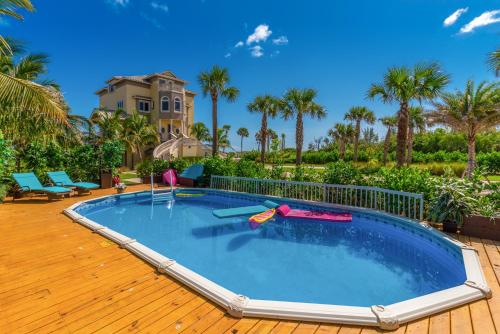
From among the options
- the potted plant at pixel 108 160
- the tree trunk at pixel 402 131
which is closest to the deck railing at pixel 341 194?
the tree trunk at pixel 402 131

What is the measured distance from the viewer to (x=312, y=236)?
23.1ft

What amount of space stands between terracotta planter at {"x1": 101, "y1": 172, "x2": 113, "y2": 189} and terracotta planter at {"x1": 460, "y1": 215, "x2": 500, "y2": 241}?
14306mm

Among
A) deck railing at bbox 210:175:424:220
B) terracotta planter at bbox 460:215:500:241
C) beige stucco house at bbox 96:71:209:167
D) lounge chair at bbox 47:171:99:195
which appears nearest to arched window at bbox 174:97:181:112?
beige stucco house at bbox 96:71:209:167

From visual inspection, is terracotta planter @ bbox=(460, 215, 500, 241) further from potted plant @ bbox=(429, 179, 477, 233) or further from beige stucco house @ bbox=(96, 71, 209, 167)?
beige stucco house @ bbox=(96, 71, 209, 167)

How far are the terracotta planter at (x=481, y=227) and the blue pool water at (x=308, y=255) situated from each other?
0.72m

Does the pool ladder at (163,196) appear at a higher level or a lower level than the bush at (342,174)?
lower

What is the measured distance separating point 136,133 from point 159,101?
6792mm

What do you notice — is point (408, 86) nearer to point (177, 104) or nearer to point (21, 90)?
point (21, 90)

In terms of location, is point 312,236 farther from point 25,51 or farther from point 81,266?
point 25,51

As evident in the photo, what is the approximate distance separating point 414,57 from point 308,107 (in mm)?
10297

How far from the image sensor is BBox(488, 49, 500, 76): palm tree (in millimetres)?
7800

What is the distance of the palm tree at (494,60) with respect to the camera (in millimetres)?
7800

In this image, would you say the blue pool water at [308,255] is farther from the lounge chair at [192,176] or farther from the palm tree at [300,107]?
the palm tree at [300,107]

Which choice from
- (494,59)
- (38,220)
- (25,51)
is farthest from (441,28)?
(25,51)
